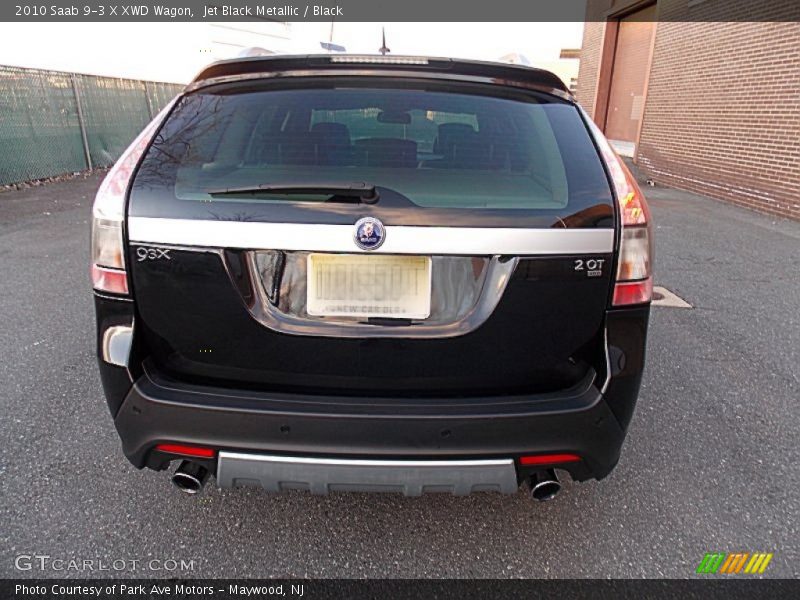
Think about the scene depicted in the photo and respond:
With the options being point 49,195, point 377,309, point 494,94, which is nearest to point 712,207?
point 494,94

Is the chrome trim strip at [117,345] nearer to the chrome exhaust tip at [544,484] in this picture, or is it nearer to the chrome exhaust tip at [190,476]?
the chrome exhaust tip at [190,476]

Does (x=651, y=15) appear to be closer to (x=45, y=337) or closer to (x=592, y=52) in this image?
(x=592, y=52)

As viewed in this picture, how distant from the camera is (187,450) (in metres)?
1.65

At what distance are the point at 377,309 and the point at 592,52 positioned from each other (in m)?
16.8

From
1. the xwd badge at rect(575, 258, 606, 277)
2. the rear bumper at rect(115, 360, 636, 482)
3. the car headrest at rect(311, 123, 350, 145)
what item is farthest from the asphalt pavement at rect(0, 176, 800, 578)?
the car headrest at rect(311, 123, 350, 145)

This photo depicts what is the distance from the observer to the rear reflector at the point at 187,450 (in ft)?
5.35

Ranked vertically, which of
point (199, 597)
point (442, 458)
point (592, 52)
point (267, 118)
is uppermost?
point (592, 52)

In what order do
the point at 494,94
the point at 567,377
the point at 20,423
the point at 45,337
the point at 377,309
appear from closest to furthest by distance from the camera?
1. the point at 377,309
2. the point at 567,377
3. the point at 494,94
4. the point at 20,423
5. the point at 45,337

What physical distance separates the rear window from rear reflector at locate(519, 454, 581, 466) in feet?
2.54

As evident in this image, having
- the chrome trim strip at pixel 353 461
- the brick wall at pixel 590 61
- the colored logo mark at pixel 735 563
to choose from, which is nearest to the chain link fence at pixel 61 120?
the chrome trim strip at pixel 353 461

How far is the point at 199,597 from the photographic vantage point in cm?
176

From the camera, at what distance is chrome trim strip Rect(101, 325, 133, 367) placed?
1636 mm

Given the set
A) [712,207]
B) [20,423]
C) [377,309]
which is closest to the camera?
[377,309]

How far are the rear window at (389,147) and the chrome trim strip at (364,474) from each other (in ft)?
2.60
